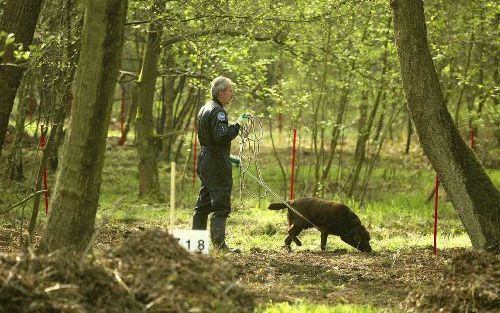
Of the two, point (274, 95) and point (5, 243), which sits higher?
point (274, 95)

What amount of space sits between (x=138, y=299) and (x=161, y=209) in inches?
410

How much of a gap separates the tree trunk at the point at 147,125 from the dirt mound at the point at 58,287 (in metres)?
11.6

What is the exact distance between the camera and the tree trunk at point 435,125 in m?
8.77

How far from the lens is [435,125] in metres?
8.81

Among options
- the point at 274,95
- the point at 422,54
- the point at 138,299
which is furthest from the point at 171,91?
the point at 138,299

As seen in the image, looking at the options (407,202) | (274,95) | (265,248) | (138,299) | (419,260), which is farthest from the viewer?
(407,202)

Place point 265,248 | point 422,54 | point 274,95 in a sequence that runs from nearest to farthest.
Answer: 1. point 422,54
2. point 265,248
3. point 274,95

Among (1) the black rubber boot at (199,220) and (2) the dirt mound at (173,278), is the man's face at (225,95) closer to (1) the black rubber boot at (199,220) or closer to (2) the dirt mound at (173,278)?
(1) the black rubber boot at (199,220)

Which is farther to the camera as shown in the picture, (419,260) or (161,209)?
(161,209)

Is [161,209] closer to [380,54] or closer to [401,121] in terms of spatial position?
[380,54]

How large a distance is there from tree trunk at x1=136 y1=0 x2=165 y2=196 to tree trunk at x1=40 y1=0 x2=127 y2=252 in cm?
1044

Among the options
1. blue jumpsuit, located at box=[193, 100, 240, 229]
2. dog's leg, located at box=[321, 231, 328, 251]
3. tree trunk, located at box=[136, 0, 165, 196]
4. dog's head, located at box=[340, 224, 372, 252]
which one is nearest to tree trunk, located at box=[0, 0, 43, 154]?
blue jumpsuit, located at box=[193, 100, 240, 229]

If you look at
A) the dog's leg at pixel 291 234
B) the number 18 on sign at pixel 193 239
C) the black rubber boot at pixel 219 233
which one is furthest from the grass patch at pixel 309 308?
the dog's leg at pixel 291 234

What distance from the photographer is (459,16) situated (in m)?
16.4
